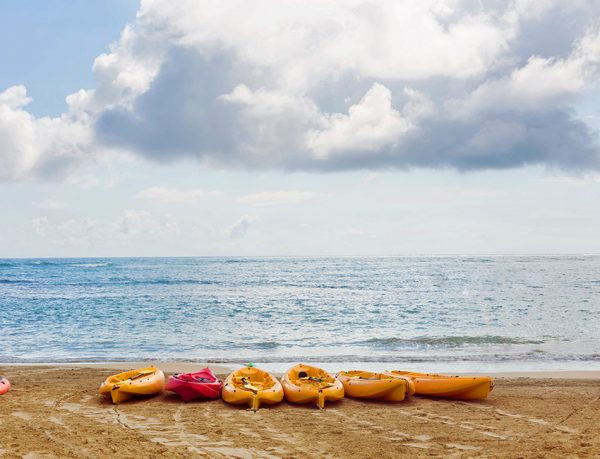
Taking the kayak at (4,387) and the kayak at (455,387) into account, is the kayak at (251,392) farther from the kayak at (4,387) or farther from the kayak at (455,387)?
the kayak at (4,387)

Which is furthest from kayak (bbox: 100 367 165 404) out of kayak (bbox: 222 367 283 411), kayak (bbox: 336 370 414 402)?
kayak (bbox: 336 370 414 402)

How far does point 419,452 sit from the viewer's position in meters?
8.47

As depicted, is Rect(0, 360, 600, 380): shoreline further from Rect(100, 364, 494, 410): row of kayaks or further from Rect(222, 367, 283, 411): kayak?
Rect(100, 364, 494, 410): row of kayaks

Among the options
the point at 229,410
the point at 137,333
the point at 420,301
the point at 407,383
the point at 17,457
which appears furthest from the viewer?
the point at 420,301

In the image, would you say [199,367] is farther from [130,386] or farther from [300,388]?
[300,388]

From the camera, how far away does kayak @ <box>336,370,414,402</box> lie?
39.4 ft

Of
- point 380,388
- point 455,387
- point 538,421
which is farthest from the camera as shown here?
point 455,387

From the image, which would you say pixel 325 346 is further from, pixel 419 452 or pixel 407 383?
pixel 419 452

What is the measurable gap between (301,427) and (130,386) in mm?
4132

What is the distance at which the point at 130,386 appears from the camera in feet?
39.4

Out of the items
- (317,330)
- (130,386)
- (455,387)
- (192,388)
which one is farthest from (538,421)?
(317,330)

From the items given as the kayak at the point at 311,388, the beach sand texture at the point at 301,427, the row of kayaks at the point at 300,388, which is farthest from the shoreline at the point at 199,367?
the row of kayaks at the point at 300,388

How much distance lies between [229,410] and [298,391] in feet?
4.85

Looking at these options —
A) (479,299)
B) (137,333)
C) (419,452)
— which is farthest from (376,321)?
(419,452)
